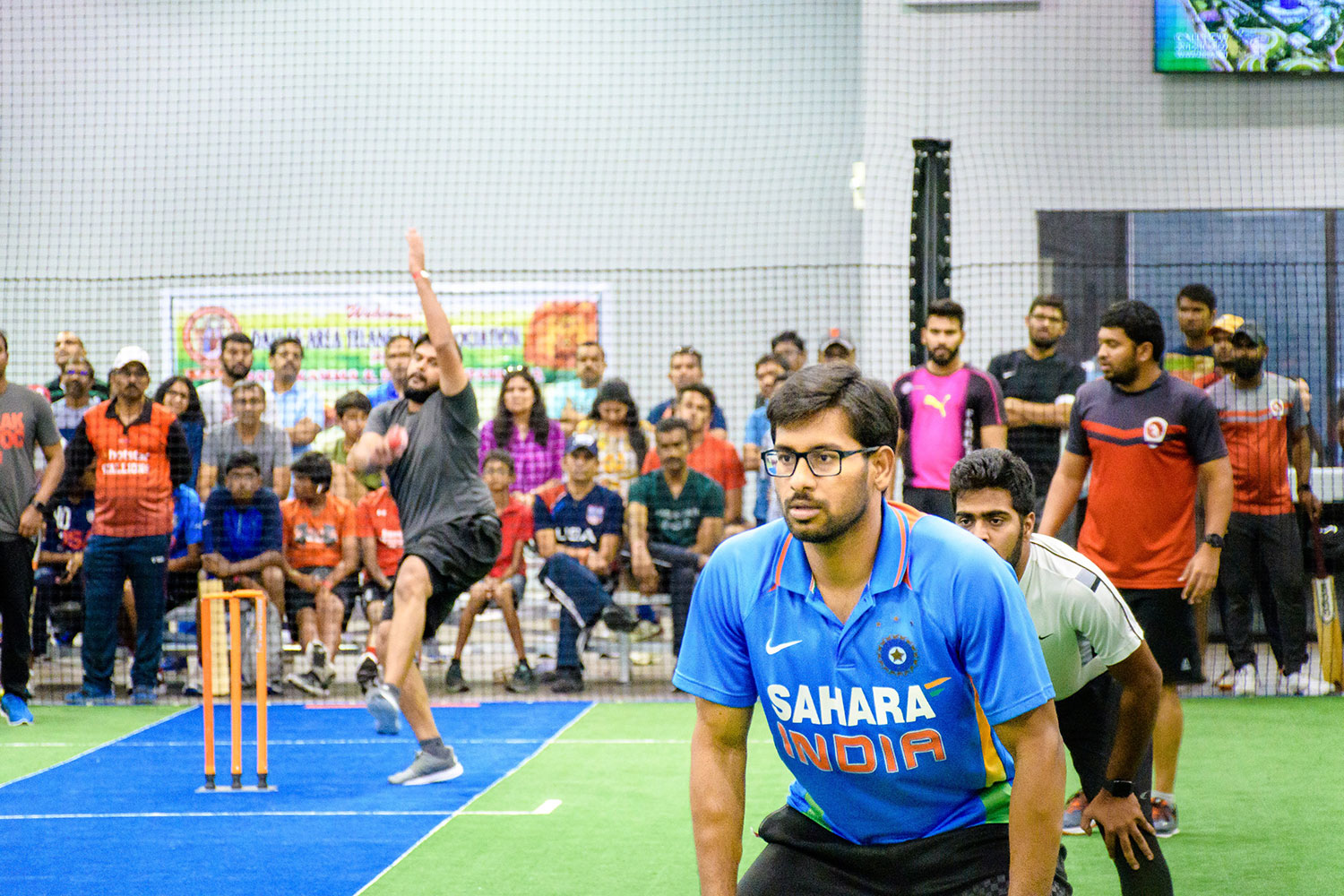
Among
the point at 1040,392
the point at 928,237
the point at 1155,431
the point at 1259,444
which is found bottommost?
the point at 1259,444

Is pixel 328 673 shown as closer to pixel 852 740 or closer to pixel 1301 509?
pixel 1301 509

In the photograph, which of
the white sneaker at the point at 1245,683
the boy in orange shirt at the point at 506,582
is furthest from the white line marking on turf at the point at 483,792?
the white sneaker at the point at 1245,683

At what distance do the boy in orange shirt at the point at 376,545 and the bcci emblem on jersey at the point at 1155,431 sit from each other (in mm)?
5065

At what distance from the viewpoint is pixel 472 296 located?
12.7m

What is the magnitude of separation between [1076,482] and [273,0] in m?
10.2

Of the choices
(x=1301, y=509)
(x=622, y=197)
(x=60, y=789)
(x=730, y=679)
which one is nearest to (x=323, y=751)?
(x=60, y=789)

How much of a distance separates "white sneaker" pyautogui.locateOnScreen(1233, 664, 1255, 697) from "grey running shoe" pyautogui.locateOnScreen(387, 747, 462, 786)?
4626mm

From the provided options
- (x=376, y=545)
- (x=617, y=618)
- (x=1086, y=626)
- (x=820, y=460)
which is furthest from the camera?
(x=376, y=545)

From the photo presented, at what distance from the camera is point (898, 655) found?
2.65 meters

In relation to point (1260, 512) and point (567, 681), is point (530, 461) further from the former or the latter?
point (1260, 512)

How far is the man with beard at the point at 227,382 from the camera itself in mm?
9758

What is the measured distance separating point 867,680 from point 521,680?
6583 millimetres

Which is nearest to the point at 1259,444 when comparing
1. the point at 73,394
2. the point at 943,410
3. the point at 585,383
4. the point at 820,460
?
the point at 943,410

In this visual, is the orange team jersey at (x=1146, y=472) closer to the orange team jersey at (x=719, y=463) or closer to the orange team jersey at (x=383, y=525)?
the orange team jersey at (x=719, y=463)
